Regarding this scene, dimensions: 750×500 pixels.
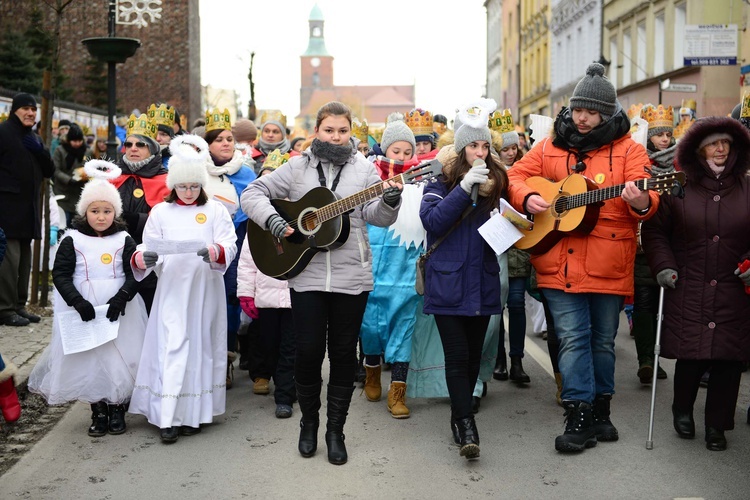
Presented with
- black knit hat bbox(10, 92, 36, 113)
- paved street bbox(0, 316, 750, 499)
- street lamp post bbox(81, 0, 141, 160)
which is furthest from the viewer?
street lamp post bbox(81, 0, 141, 160)

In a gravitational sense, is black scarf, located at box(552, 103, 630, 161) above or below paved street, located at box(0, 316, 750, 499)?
above

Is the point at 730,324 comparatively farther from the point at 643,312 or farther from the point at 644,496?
the point at 643,312

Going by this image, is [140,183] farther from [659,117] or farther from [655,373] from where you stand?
[659,117]

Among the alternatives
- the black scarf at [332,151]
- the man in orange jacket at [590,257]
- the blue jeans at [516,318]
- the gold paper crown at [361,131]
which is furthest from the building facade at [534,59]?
the black scarf at [332,151]

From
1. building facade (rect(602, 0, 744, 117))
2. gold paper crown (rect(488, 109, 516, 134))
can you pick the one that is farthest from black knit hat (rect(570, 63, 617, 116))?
building facade (rect(602, 0, 744, 117))

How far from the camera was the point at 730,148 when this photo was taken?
244 inches

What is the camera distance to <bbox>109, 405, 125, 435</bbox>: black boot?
22.3ft

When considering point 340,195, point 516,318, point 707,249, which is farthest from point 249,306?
point 707,249

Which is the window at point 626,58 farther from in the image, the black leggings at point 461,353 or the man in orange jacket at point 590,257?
the black leggings at point 461,353

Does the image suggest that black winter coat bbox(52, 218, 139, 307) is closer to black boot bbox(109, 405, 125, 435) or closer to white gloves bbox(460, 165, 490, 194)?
black boot bbox(109, 405, 125, 435)

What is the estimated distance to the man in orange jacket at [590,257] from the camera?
6160mm

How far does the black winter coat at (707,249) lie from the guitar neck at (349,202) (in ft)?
5.95

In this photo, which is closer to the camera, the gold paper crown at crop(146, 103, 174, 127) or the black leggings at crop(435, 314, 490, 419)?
the black leggings at crop(435, 314, 490, 419)

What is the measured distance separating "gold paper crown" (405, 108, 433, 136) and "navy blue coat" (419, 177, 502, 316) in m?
2.92
